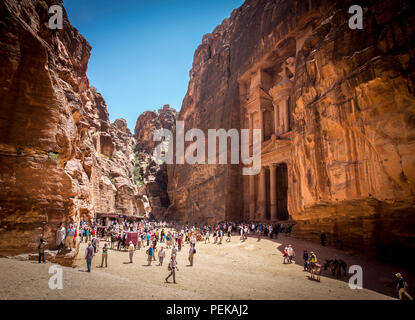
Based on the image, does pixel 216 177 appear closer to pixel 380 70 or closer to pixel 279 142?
pixel 279 142

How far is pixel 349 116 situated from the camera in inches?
567

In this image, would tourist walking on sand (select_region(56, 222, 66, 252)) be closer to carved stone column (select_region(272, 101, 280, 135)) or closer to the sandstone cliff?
carved stone column (select_region(272, 101, 280, 135))

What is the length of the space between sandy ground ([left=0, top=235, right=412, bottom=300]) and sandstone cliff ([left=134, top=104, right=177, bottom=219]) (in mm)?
48437

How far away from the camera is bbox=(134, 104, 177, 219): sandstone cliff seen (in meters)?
70.3

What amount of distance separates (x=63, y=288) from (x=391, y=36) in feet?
56.9

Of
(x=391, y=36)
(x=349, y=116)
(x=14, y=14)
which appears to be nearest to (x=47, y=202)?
(x=14, y=14)

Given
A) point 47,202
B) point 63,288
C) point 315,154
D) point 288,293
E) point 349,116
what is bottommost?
point 288,293

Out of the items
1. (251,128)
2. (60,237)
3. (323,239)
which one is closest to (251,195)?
(251,128)

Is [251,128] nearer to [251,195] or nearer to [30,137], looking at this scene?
[251,195]

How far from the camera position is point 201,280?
12.4 metres

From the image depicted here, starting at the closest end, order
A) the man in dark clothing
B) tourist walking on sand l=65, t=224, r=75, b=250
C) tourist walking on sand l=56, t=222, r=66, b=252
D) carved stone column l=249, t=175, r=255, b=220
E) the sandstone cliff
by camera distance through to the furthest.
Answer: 1. tourist walking on sand l=56, t=222, r=66, b=252
2. tourist walking on sand l=65, t=224, r=75, b=250
3. the man in dark clothing
4. carved stone column l=249, t=175, r=255, b=220
5. the sandstone cliff

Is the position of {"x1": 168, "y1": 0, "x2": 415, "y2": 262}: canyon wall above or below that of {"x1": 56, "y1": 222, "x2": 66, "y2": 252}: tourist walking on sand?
above

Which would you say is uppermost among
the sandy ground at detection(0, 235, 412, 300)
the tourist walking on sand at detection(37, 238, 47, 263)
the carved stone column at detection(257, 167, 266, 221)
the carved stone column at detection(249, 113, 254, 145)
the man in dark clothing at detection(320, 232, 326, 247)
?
the carved stone column at detection(249, 113, 254, 145)

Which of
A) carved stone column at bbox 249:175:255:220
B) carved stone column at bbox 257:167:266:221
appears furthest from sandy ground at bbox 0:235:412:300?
carved stone column at bbox 249:175:255:220
